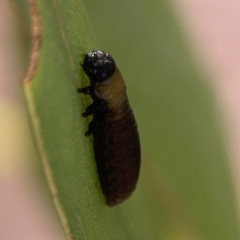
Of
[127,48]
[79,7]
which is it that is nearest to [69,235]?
[79,7]

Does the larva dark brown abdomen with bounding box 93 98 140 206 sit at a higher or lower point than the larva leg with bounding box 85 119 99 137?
lower

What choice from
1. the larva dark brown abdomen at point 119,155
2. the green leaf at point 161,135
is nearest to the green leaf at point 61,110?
the green leaf at point 161,135

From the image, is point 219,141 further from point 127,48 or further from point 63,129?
point 63,129

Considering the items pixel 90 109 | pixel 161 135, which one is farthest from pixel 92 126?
pixel 161 135

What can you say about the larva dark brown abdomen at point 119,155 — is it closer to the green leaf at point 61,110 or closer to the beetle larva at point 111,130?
the beetle larva at point 111,130

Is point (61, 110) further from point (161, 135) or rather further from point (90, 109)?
point (161, 135)

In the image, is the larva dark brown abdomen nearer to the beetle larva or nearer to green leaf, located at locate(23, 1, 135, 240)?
the beetle larva

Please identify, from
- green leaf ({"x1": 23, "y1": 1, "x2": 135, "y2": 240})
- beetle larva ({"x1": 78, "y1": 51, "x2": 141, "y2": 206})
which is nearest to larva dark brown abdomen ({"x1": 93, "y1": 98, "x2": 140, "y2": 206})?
beetle larva ({"x1": 78, "y1": 51, "x2": 141, "y2": 206})
